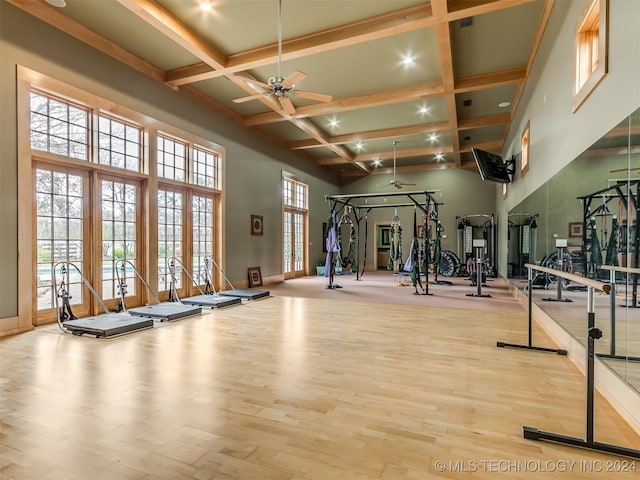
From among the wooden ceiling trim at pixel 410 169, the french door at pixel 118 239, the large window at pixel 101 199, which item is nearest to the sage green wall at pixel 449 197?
the wooden ceiling trim at pixel 410 169

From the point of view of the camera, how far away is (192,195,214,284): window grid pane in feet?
24.1

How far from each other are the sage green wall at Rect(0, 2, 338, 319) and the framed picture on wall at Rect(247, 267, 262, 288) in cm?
17

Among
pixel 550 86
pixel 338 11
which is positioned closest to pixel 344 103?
pixel 338 11

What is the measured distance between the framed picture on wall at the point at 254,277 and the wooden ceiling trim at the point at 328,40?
4605mm

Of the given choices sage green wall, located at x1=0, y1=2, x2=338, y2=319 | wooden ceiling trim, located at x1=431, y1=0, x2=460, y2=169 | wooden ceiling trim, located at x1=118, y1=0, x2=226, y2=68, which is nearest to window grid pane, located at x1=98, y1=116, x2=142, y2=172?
sage green wall, located at x1=0, y1=2, x2=338, y2=319

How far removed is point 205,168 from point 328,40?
13.3ft

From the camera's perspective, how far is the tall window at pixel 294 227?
10.9m

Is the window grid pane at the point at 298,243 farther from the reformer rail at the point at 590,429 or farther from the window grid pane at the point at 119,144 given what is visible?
the reformer rail at the point at 590,429

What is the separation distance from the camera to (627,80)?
2.27m

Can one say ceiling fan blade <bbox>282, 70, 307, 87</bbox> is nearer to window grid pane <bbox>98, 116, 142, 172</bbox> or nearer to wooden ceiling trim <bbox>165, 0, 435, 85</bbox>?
wooden ceiling trim <bbox>165, 0, 435, 85</bbox>

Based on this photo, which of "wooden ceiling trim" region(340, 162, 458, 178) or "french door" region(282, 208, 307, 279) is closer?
"french door" region(282, 208, 307, 279)

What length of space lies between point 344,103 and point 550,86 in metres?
3.94

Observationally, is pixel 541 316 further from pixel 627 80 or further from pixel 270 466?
pixel 270 466

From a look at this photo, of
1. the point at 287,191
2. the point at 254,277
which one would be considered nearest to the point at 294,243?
the point at 287,191
